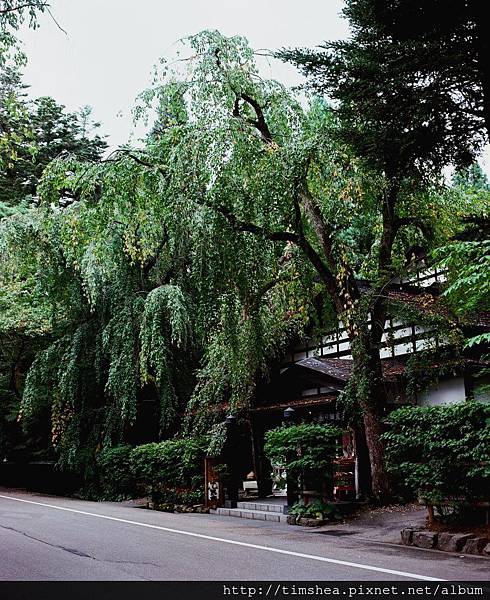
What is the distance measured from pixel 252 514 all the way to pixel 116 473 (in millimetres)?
6141

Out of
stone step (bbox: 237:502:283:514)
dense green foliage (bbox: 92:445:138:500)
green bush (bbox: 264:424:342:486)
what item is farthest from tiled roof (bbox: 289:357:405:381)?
dense green foliage (bbox: 92:445:138:500)

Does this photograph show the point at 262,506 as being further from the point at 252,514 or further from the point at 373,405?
the point at 373,405

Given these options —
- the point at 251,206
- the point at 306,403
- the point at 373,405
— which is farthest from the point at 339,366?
the point at 251,206

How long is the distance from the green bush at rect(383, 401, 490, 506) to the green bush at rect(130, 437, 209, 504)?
22.1 ft

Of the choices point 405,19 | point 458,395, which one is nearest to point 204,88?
point 405,19

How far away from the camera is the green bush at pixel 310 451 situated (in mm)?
12156

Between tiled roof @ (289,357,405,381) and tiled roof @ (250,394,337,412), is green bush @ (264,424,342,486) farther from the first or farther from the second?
tiled roof @ (289,357,405,381)

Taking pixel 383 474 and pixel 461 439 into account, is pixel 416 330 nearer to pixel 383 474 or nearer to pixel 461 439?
pixel 383 474

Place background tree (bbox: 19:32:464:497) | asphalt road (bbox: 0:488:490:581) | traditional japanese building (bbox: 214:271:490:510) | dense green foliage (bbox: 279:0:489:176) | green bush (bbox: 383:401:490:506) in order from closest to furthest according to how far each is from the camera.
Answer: asphalt road (bbox: 0:488:490:581), dense green foliage (bbox: 279:0:489:176), green bush (bbox: 383:401:490:506), background tree (bbox: 19:32:464:497), traditional japanese building (bbox: 214:271:490:510)

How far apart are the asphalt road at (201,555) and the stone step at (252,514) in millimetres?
588

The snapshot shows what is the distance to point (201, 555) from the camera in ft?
26.5

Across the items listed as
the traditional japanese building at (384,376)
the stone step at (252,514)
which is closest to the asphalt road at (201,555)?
the stone step at (252,514)

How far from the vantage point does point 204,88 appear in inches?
468

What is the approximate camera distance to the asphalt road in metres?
6.70
